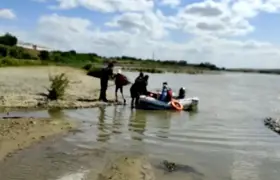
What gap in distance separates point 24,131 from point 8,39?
90051mm

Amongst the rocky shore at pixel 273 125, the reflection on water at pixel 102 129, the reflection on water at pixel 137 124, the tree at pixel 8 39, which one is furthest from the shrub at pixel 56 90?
the tree at pixel 8 39

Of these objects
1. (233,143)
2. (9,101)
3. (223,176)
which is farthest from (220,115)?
(223,176)

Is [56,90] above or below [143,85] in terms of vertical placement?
below

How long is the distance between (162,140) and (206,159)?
2640 millimetres

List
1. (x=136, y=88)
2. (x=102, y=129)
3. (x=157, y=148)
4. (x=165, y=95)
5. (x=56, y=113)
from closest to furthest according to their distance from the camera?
(x=157, y=148) < (x=102, y=129) < (x=56, y=113) < (x=136, y=88) < (x=165, y=95)

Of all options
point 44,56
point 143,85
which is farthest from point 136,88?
point 44,56

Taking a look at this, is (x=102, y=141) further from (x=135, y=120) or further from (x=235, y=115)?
(x=235, y=115)

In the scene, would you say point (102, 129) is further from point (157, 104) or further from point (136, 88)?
point (136, 88)

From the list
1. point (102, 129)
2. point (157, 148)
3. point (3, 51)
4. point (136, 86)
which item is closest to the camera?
point (157, 148)

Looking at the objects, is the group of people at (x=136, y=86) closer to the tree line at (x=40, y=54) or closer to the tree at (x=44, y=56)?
the tree line at (x=40, y=54)

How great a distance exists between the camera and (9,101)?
64.6 feet

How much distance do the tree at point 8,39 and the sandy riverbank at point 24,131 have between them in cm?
8562

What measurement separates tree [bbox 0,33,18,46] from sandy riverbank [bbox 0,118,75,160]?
85620mm

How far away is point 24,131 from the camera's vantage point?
42.4 ft
